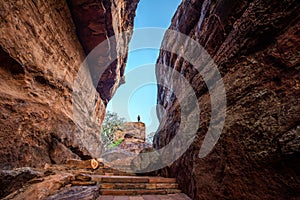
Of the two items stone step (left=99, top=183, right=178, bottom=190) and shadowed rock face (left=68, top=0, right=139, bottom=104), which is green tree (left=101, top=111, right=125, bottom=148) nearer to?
shadowed rock face (left=68, top=0, right=139, bottom=104)

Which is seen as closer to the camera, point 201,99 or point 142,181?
point 201,99

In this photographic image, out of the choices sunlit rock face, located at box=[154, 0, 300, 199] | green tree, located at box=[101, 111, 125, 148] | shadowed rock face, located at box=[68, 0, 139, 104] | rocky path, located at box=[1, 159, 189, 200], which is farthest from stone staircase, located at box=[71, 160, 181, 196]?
green tree, located at box=[101, 111, 125, 148]

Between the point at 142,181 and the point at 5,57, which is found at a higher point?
the point at 5,57

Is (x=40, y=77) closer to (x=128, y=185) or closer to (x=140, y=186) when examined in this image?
(x=128, y=185)

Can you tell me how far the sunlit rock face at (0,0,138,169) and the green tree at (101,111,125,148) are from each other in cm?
1658

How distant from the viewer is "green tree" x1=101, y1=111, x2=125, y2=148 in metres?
23.8

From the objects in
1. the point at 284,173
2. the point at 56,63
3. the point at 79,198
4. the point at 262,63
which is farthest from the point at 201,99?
the point at 56,63

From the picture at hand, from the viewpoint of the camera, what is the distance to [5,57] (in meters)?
3.77

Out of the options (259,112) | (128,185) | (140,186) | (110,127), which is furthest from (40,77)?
(110,127)

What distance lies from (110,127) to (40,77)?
20946 millimetres

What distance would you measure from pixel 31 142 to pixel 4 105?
3.89ft

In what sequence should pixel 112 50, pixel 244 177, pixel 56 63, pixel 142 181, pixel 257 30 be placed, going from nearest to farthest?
pixel 244 177 → pixel 257 30 → pixel 142 181 → pixel 56 63 → pixel 112 50

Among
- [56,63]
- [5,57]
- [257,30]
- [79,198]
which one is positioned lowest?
[79,198]

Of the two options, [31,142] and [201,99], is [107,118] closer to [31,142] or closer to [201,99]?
[31,142]
